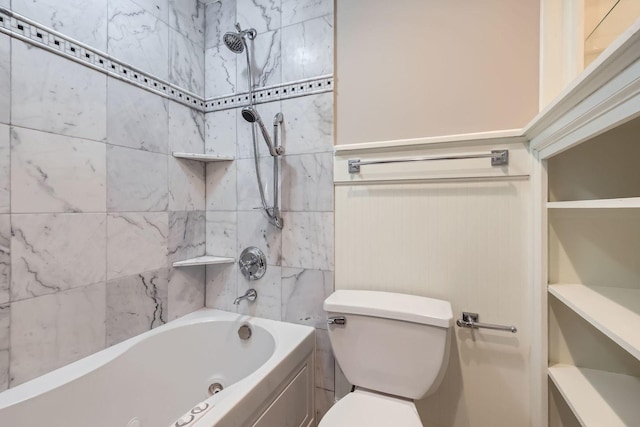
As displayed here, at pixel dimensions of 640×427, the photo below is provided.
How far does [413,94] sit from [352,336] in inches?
44.3

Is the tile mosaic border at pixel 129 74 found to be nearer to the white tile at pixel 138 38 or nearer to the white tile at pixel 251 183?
the white tile at pixel 138 38

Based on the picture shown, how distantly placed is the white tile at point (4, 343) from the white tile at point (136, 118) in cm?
74

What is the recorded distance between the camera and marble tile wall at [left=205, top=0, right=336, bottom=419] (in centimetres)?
142

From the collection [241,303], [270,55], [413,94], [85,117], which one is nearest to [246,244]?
[241,303]

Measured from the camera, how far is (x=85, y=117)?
1.15 metres

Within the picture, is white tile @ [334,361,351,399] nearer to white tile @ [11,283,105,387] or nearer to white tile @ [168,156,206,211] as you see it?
white tile @ [11,283,105,387]

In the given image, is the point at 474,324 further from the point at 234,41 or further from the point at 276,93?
the point at 234,41

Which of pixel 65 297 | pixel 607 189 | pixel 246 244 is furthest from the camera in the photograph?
pixel 246 244

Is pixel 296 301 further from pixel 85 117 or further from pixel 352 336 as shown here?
pixel 85 117

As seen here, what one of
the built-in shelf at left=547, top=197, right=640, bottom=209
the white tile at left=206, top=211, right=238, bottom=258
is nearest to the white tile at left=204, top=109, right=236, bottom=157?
the white tile at left=206, top=211, right=238, bottom=258

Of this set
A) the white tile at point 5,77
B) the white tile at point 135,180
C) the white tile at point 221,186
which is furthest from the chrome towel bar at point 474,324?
the white tile at point 5,77

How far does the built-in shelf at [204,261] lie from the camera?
1.53 meters

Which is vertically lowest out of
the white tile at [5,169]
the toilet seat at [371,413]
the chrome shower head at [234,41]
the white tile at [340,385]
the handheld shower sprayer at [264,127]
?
the white tile at [340,385]

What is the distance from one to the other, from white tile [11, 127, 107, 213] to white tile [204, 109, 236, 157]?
1.94 feet
